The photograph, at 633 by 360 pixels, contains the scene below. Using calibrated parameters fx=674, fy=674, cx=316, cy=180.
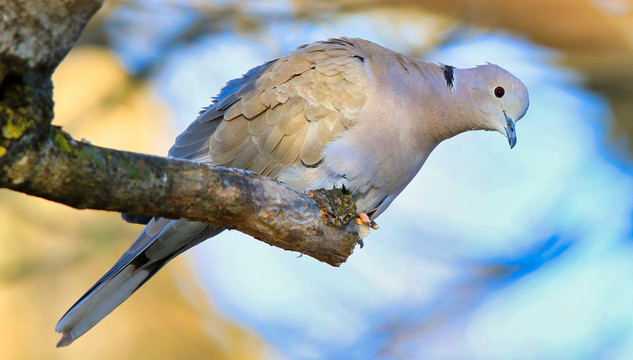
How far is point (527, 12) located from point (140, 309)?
4.83m

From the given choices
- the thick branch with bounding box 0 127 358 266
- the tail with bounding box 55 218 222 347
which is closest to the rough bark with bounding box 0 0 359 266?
the thick branch with bounding box 0 127 358 266

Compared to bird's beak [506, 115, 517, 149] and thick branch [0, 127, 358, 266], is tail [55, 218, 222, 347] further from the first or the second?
bird's beak [506, 115, 517, 149]

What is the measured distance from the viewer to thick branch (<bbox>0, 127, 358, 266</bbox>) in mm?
1844

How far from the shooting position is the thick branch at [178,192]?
1844 mm

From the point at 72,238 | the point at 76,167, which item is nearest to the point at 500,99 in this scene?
the point at 76,167

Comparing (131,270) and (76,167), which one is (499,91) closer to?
(131,270)

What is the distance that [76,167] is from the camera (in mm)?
1893

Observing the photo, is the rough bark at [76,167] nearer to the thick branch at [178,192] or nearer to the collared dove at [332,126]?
the thick branch at [178,192]

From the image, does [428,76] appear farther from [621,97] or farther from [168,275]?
[168,275]

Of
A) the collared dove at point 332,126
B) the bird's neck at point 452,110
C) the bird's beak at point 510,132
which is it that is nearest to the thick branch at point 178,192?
the collared dove at point 332,126

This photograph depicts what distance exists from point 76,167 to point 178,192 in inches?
14.2

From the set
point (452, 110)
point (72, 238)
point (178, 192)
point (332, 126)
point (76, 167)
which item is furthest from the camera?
point (72, 238)

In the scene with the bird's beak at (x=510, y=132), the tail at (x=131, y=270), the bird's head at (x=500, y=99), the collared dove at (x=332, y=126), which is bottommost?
the tail at (x=131, y=270)

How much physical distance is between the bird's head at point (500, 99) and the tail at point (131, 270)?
168 centimetres
